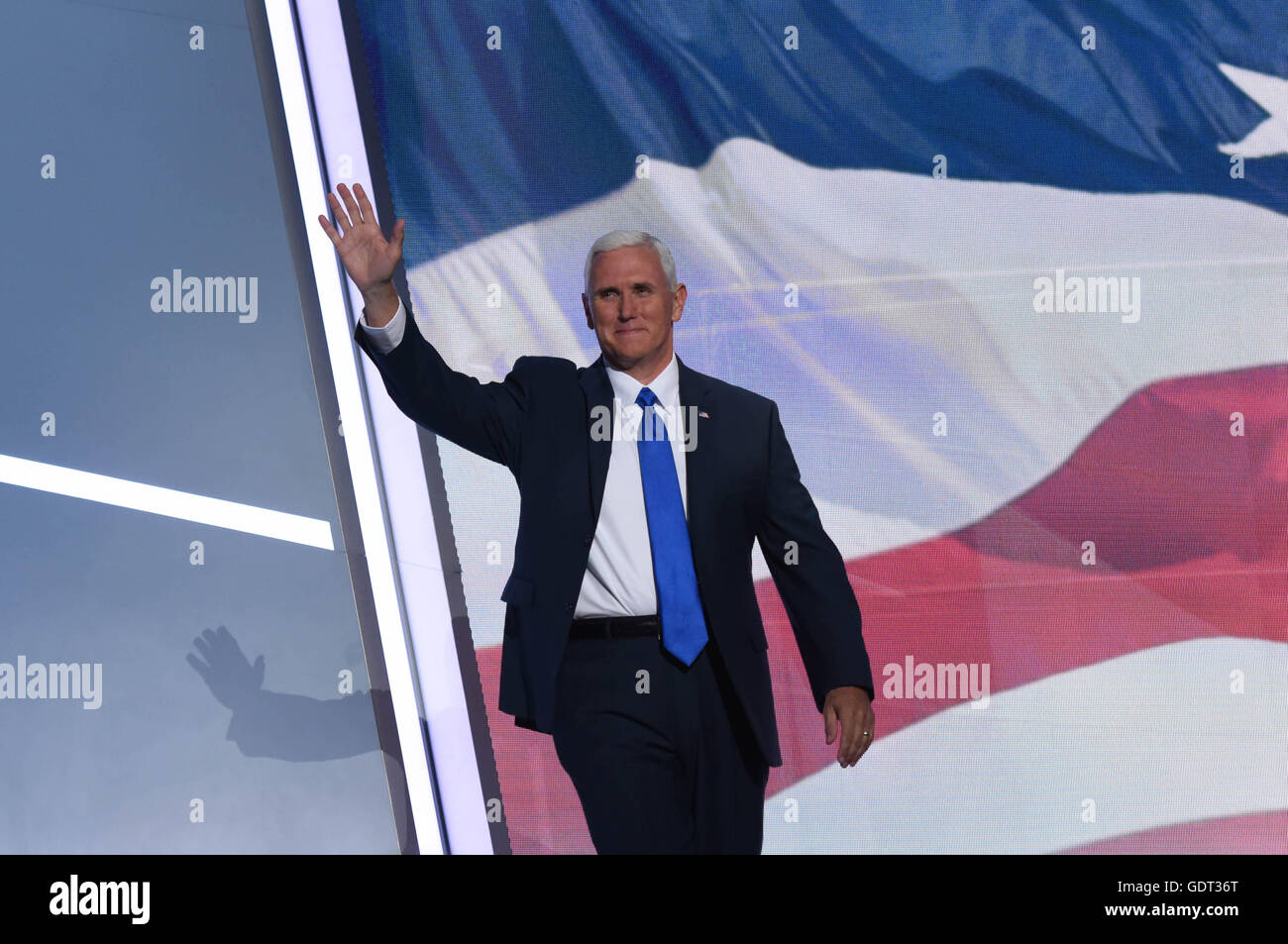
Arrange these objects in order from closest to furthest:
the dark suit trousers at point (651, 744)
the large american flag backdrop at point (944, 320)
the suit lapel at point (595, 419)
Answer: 1. the dark suit trousers at point (651, 744)
2. the suit lapel at point (595, 419)
3. the large american flag backdrop at point (944, 320)

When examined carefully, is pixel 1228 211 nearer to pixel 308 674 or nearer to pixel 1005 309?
pixel 1005 309

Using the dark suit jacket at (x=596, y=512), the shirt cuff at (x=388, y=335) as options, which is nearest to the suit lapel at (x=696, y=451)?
the dark suit jacket at (x=596, y=512)

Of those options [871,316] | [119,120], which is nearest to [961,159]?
[871,316]

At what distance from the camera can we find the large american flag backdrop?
3.29 metres

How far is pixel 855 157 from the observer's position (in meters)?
3.35

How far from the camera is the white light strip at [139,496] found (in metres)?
3.30

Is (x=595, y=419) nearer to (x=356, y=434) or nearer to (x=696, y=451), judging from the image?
(x=696, y=451)

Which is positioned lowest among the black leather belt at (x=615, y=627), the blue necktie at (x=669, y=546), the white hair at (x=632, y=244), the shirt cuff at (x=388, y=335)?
the black leather belt at (x=615, y=627)

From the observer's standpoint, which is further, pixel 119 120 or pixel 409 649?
pixel 119 120

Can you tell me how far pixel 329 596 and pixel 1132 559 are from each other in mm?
2130

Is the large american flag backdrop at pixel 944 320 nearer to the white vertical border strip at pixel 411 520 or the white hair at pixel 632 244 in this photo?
the white vertical border strip at pixel 411 520

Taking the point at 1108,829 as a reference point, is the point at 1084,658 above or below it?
above

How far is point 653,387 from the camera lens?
2336 mm

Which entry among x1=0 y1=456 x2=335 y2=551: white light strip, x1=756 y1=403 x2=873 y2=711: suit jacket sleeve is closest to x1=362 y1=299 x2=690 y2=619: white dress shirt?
x1=756 y1=403 x2=873 y2=711: suit jacket sleeve
